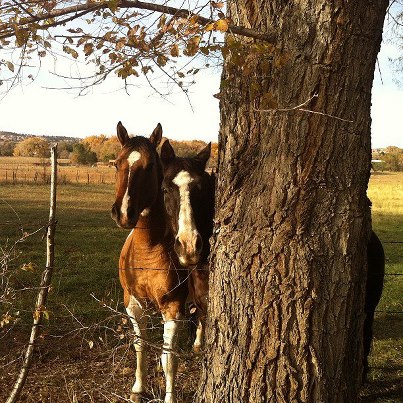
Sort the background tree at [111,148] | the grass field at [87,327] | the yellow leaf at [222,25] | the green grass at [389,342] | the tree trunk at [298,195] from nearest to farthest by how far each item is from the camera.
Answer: the yellow leaf at [222,25] < the tree trunk at [298,195] < the grass field at [87,327] < the green grass at [389,342] < the background tree at [111,148]

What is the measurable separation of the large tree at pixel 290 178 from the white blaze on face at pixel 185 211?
1031 millimetres

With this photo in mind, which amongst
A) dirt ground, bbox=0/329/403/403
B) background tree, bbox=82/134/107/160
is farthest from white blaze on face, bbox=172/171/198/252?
background tree, bbox=82/134/107/160

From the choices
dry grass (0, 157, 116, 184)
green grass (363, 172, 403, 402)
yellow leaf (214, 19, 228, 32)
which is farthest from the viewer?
dry grass (0, 157, 116, 184)

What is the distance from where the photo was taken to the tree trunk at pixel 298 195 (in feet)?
7.73

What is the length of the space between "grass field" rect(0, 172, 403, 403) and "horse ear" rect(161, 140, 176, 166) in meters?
1.03

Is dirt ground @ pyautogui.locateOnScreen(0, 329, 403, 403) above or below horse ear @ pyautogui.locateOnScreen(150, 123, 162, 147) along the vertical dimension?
below

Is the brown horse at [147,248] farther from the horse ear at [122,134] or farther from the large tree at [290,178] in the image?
the large tree at [290,178]

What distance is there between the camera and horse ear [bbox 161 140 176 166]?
4.12 m

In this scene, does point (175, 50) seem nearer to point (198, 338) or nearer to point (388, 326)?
point (198, 338)

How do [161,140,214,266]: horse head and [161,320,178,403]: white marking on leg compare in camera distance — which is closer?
[161,140,214,266]: horse head

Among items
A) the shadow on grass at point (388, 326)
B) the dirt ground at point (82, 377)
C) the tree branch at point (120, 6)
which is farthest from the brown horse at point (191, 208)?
the shadow on grass at point (388, 326)

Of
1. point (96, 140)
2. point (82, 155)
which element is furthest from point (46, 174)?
point (96, 140)

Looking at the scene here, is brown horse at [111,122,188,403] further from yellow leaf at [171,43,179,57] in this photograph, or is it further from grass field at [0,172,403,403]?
yellow leaf at [171,43,179,57]

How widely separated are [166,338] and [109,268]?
5214 millimetres
